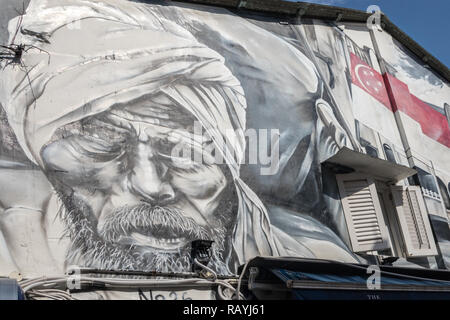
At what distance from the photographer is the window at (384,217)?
8633mm

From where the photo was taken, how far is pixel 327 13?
11.1 metres

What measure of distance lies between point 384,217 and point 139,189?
4.82m

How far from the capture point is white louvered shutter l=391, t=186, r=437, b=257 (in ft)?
30.4

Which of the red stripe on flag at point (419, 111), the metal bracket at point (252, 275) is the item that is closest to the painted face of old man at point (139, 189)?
the metal bracket at point (252, 275)

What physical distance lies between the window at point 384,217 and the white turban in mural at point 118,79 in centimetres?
172

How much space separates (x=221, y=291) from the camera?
6.71 meters

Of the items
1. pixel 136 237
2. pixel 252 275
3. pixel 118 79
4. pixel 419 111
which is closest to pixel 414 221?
pixel 419 111

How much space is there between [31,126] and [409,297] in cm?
542

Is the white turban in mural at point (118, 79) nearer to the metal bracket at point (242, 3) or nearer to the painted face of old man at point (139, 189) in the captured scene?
the painted face of old man at point (139, 189)

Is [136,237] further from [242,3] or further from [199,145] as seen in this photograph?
[242,3]

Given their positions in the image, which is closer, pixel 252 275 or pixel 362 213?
pixel 252 275

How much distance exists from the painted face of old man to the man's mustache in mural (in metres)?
0.01

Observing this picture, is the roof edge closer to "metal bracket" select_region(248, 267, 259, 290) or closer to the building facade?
the building facade

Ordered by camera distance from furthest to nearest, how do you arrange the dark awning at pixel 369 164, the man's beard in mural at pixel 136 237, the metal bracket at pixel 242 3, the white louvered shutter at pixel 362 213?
the metal bracket at pixel 242 3
the dark awning at pixel 369 164
the white louvered shutter at pixel 362 213
the man's beard in mural at pixel 136 237
